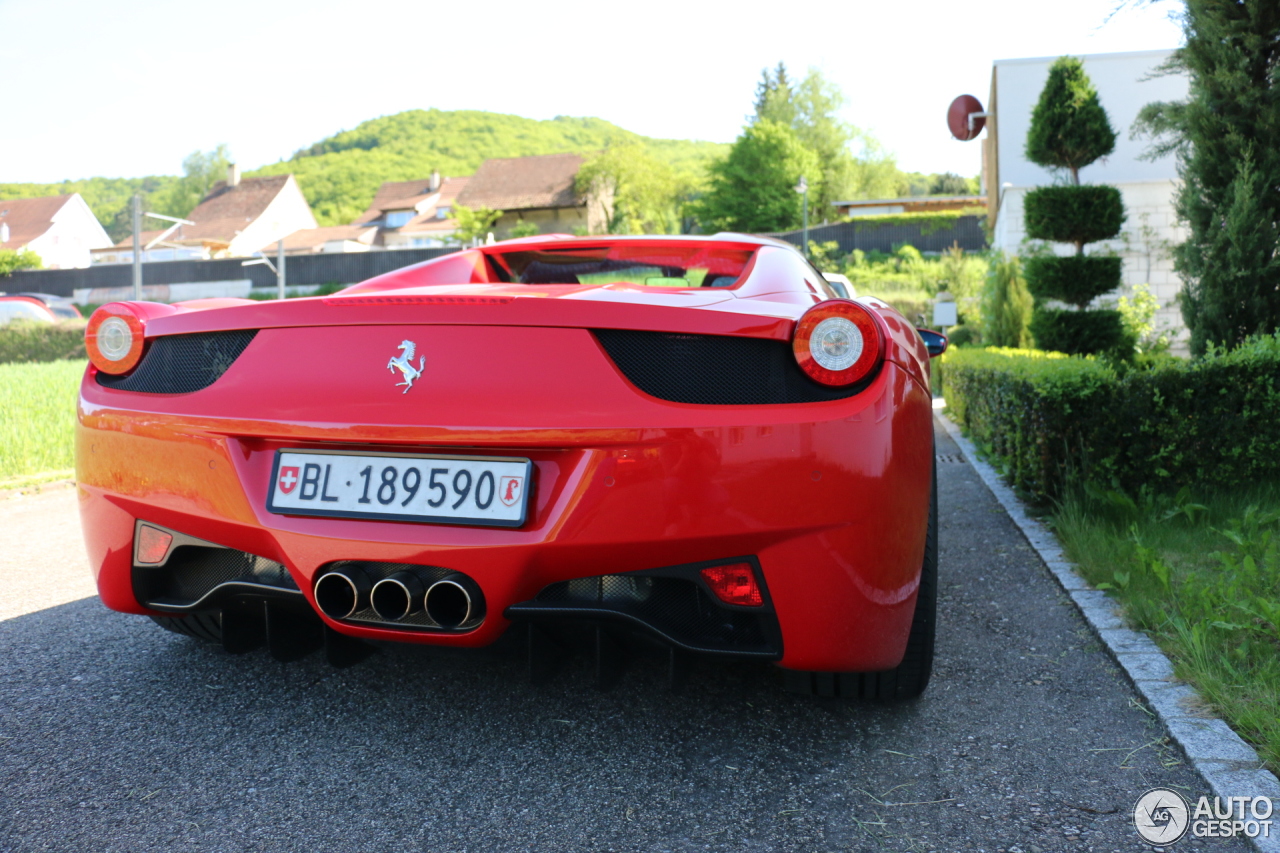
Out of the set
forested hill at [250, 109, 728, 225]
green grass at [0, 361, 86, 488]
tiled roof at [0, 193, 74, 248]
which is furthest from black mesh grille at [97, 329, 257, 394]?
forested hill at [250, 109, 728, 225]

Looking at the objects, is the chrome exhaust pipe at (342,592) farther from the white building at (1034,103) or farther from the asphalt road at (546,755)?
the white building at (1034,103)

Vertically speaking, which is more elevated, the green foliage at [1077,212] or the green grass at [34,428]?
the green foliage at [1077,212]

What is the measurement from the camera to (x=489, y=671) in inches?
108

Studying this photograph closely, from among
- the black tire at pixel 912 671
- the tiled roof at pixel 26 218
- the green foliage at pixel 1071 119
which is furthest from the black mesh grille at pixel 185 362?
the tiled roof at pixel 26 218

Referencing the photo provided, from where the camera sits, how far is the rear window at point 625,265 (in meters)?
3.07

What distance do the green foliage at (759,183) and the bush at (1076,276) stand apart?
175 feet

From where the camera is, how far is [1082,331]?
1023cm

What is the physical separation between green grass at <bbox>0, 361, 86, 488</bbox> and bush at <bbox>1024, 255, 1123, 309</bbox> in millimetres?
9462

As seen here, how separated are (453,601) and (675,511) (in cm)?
51

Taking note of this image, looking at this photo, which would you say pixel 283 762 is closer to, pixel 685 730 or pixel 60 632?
pixel 685 730

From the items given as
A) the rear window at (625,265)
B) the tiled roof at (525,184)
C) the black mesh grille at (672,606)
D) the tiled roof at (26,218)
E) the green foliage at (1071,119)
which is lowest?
the black mesh grille at (672,606)

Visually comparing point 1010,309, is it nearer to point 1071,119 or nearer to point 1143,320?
point 1143,320

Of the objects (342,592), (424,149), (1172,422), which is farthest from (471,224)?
(424,149)
